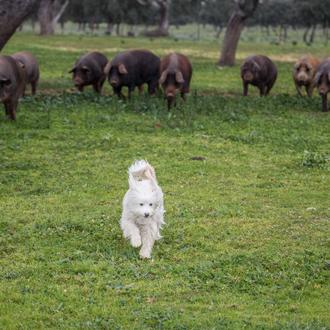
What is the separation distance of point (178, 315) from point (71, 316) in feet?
3.10

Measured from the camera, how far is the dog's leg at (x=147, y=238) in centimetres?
870

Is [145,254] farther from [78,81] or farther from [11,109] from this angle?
[78,81]

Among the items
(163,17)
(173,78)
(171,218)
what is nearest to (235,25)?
(173,78)

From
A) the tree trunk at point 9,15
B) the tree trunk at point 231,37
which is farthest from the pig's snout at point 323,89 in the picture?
the tree trunk at point 231,37

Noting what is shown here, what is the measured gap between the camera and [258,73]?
74.8 feet

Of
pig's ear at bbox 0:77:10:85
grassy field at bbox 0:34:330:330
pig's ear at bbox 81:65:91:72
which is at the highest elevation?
pig's ear at bbox 0:77:10:85

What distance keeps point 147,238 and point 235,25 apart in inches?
921

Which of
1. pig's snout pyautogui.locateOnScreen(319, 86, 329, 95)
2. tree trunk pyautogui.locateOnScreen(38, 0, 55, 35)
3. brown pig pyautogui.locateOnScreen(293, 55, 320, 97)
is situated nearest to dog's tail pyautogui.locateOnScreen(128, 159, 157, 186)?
pig's snout pyautogui.locateOnScreen(319, 86, 329, 95)

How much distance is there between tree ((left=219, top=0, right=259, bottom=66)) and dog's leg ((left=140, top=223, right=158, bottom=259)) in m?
22.7

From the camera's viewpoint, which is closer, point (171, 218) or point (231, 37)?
point (171, 218)

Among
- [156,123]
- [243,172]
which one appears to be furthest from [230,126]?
[243,172]

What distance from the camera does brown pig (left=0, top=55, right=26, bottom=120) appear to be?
16.8 m

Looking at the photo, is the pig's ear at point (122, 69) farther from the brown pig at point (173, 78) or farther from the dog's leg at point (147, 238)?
the dog's leg at point (147, 238)

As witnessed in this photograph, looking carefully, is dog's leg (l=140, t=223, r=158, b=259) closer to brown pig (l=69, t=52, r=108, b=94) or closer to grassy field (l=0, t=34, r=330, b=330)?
grassy field (l=0, t=34, r=330, b=330)
